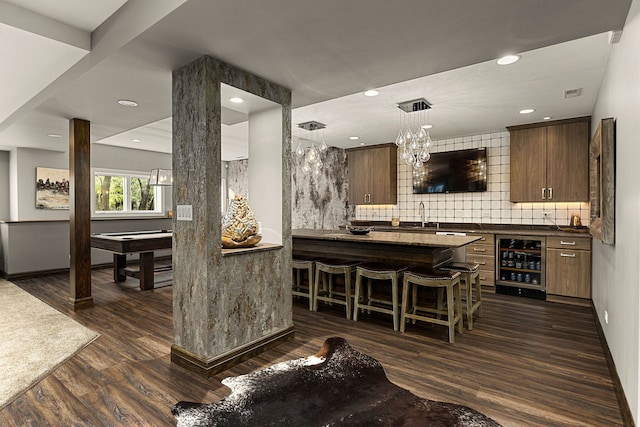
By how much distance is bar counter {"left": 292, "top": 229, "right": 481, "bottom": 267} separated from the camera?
3702 millimetres

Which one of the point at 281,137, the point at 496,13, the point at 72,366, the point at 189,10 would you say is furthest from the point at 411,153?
the point at 72,366

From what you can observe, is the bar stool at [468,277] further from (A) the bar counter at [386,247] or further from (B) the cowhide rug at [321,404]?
(B) the cowhide rug at [321,404]

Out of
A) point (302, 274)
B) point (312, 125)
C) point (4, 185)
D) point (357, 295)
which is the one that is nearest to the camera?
point (357, 295)

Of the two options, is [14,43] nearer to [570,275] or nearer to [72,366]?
[72,366]

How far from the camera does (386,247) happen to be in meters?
4.11

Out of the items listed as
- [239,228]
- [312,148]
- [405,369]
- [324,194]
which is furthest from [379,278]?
[324,194]

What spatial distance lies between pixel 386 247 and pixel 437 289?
744mm

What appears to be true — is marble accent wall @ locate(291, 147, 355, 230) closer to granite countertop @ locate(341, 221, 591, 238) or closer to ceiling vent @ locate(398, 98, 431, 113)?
granite countertop @ locate(341, 221, 591, 238)

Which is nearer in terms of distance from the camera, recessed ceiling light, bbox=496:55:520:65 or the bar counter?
recessed ceiling light, bbox=496:55:520:65

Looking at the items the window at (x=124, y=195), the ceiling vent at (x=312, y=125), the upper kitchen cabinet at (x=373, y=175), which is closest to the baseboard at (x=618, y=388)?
the upper kitchen cabinet at (x=373, y=175)

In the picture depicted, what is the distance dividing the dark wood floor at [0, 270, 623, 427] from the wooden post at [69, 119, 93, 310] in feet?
1.26

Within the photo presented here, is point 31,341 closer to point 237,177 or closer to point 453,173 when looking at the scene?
point 453,173

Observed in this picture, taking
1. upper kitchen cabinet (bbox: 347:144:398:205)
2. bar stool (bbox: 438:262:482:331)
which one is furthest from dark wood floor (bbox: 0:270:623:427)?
upper kitchen cabinet (bbox: 347:144:398:205)

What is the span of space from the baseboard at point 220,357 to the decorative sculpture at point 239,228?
33.8 inches
